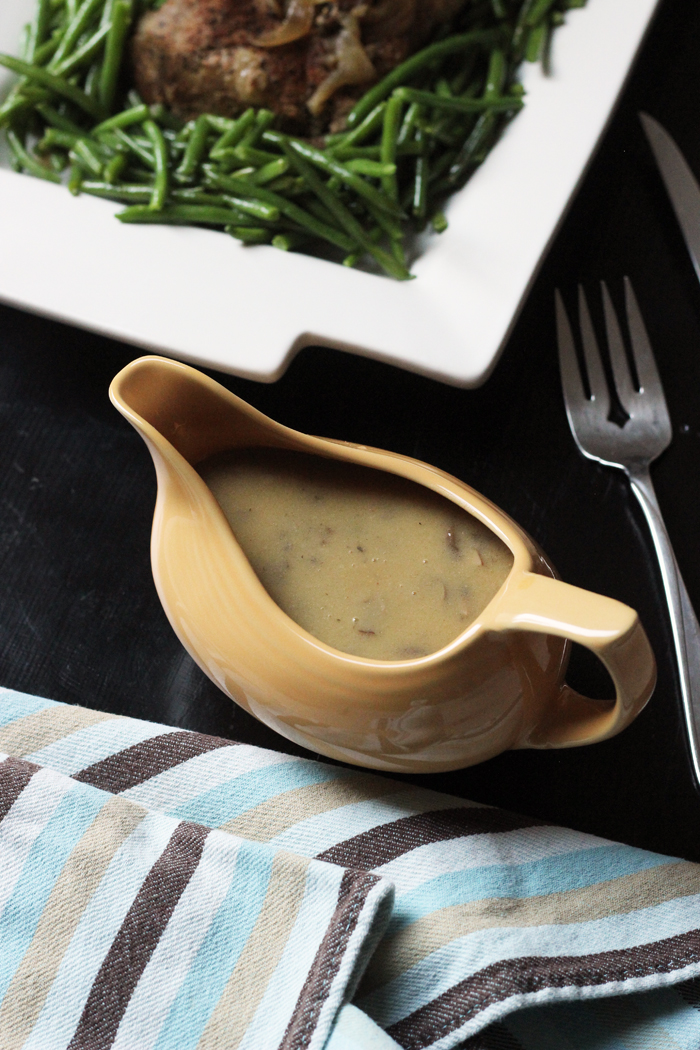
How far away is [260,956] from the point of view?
0.86 metres

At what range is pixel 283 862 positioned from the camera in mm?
874

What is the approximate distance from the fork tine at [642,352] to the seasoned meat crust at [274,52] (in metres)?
0.56

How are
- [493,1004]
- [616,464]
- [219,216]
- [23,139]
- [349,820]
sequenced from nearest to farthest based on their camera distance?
[493,1004] → [349,820] → [616,464] → [219,216] → [23,139]

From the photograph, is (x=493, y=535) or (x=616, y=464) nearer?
(x=493, y=535)

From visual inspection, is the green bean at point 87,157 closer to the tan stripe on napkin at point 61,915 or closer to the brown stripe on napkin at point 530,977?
the tan stripe on napkin at point 61,915

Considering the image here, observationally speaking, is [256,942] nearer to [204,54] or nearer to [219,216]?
[219,216]

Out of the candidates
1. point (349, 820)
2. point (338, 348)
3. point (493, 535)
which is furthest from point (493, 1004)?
point (338, 348)

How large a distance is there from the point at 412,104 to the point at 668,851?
1.07 m

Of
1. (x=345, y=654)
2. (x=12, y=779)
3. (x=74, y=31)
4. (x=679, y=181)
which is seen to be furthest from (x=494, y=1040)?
(x=74, y=31)

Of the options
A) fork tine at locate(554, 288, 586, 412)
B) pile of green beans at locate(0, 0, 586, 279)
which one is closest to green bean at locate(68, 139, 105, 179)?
pile of green beans at locate(0, 0, 586, 279)

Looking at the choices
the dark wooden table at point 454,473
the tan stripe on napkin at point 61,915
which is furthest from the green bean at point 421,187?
→ the tan stripe on napkin at point 61,915

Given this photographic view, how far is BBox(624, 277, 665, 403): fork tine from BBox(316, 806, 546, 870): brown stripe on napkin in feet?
1.85

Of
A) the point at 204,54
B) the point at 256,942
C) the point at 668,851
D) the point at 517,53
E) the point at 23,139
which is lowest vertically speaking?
the point at 256,942

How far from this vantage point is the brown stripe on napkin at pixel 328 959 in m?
0.81
